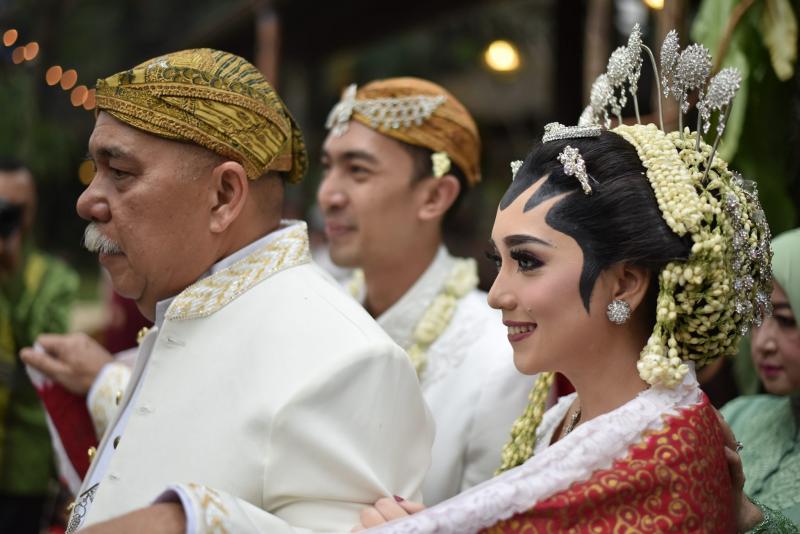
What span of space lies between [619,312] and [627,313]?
0.7 inches

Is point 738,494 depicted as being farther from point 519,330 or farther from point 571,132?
point 571,132

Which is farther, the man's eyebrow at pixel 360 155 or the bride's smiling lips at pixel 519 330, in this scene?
the man's eyebrow at pixel 360 155

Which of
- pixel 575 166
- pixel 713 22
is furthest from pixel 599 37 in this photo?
pixel 575 166

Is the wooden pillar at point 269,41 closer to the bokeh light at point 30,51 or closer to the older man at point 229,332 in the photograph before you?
the bokeh light at point 30,51

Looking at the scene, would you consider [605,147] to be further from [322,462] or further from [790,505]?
[790,505]

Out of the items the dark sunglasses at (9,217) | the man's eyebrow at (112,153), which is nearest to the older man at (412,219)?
the man's eyebrow at (112,153)

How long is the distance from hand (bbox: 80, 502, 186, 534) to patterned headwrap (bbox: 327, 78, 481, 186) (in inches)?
84.9

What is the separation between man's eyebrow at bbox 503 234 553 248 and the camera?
88.7 inches

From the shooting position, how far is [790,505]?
2895 mm

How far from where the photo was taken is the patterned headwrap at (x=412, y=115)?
12.6 ft

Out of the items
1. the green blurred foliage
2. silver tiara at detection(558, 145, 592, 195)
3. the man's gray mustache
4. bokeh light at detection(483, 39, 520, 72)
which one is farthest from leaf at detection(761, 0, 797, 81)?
bokeh light at detection(483, 39, 520, 72)

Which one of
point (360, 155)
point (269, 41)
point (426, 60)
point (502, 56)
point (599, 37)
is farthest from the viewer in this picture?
point (426, 60)

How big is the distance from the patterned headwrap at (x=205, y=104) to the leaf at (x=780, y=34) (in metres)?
2.00

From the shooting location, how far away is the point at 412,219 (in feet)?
12.6
